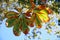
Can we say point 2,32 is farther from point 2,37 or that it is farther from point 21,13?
point 21,13

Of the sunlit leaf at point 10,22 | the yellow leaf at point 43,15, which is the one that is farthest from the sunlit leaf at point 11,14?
the yellow leaf at point 43,15

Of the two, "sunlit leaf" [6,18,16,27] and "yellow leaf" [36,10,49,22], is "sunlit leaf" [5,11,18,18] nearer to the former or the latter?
"sunlit leaf" [6,18,16,27]

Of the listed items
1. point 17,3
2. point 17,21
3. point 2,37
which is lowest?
point 2,37

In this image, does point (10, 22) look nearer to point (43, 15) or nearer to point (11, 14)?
point (11, 14)

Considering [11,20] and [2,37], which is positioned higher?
[11,20]

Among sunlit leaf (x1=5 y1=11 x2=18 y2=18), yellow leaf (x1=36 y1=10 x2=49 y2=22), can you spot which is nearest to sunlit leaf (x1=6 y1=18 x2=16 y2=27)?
sunlit leaf (x1=5 y1=11 x2=18 y2=18)

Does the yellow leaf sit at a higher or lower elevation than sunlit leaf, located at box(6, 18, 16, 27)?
higher

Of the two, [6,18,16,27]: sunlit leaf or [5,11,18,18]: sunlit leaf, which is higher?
[5,11,18,18]: sunlit leaf

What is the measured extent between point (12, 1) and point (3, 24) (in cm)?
18

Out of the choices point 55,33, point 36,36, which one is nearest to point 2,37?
point 36,36

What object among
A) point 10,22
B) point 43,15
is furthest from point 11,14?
point 43,15

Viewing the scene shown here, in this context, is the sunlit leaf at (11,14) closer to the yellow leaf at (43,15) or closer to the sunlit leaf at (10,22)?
the sunlit leaf at (10,22)

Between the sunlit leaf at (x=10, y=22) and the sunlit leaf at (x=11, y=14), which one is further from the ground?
the sunlit leaf at (x=11, y=14)

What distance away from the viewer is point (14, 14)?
43.9 inches
